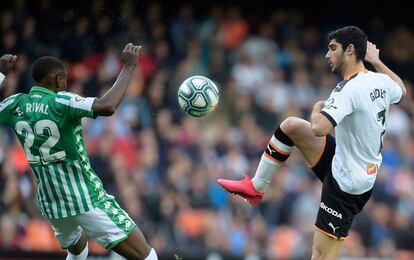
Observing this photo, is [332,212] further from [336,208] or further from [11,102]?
[11,102]

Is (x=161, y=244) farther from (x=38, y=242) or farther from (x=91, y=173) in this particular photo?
(x=91, y=173)

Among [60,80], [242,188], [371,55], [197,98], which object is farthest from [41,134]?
[371,55]

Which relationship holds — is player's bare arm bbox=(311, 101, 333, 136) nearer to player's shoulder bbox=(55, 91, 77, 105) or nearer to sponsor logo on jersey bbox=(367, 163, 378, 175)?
sponsor logo on jersey bbox=(367, 163, 378, 175)

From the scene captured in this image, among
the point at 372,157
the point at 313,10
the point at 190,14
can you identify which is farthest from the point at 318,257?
the point at 313,10

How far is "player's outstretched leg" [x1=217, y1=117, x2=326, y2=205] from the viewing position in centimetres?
808

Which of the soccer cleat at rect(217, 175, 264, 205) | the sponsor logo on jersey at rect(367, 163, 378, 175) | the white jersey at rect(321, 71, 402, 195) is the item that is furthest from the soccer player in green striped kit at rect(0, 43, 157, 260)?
the sponsor logo on jersey at rect(367, 163, 378, 175)

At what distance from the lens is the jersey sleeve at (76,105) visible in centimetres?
732

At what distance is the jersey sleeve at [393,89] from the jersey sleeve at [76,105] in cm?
230

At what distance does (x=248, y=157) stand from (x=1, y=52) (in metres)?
3.79

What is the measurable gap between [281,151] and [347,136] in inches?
31.2

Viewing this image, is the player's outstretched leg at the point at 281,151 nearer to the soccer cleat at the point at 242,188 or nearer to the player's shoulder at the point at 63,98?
the soccer cleat at the point at 242,188

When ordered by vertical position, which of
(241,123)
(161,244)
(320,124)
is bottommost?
(161,244)

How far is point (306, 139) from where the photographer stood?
26.5 ft

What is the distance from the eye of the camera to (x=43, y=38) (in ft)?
46.2
